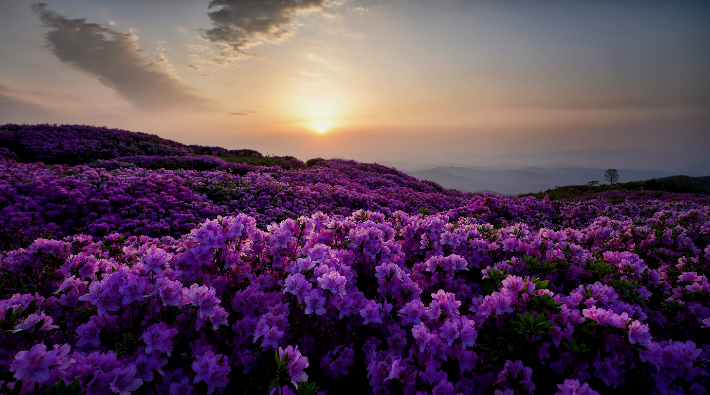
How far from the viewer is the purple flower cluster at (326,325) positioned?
8.21 ft

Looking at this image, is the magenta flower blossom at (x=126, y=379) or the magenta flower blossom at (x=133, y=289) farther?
the magenta flower blossom at (x=133, y=289)

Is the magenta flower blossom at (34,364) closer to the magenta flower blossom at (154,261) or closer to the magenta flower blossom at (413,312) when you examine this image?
the magenta flower blossom at (154,261)

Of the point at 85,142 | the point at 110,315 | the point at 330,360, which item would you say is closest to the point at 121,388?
the point at 110,315

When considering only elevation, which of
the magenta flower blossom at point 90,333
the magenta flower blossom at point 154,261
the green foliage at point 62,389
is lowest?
the magenta flower blossom at point 90,333

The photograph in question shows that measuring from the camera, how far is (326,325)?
3576 mm

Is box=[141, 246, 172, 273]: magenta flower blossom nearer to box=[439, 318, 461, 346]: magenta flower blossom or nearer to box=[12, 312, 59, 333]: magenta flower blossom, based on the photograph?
box=[12, 312, 59, 333]: magenta flower blossom

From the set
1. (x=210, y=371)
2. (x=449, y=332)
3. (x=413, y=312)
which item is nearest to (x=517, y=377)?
(x=449, y=332)

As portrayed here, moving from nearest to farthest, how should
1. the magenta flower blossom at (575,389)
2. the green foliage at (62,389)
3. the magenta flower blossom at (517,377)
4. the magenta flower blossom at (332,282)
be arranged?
1. the green foliage at (62,389)
2. the magenta flower blossom at (575,389)
3. the magenta flower blossom at (517,377)
4. the magenta flower blossom at (332,282)

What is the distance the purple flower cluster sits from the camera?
2502mm

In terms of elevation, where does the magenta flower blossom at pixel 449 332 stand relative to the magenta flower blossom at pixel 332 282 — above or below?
below

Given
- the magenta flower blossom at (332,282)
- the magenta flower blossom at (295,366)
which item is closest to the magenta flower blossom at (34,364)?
the magenta flower blossom at (295,366)

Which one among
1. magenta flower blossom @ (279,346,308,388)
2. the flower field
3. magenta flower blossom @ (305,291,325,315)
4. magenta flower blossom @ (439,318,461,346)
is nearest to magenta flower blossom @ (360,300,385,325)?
the flower field

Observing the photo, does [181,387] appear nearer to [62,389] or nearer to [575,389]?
[62,389]

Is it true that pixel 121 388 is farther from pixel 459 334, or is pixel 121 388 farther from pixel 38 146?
pixel 38 146
